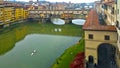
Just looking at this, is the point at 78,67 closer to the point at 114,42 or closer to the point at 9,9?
the point at 114,42

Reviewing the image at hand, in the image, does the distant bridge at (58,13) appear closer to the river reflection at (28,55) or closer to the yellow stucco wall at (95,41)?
the river reflection at (28,55)

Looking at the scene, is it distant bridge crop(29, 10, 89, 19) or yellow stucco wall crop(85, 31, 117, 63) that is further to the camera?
distant bridge crop(29, 10, 89, 19)

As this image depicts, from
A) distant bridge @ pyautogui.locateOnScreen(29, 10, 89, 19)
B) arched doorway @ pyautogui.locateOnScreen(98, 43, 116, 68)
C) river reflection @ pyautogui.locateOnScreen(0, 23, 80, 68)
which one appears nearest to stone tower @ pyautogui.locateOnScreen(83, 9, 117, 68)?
arched doorway @ pyautogui.locateOnScreen(98, 43, 116, 68)

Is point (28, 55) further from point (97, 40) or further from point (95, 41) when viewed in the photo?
point (97, 40)

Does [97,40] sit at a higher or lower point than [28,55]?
higher

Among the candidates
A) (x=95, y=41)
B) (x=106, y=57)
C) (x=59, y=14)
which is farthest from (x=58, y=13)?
(x=95, y=41)

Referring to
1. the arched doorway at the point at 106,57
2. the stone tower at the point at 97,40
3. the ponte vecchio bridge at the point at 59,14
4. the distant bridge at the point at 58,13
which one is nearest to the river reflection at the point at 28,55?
the stone tower at the point at 97,40

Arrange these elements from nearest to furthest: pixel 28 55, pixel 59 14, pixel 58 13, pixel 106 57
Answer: pixel 106 57
pixel 28 55
pixel 59 14
pixel 58 13

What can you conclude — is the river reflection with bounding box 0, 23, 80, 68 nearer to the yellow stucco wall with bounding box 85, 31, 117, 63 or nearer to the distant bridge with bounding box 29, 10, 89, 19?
the yellow stucco wall with bounding box 85, 31, 117, 63

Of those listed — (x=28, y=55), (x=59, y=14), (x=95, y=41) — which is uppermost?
(x=59, y=14)
